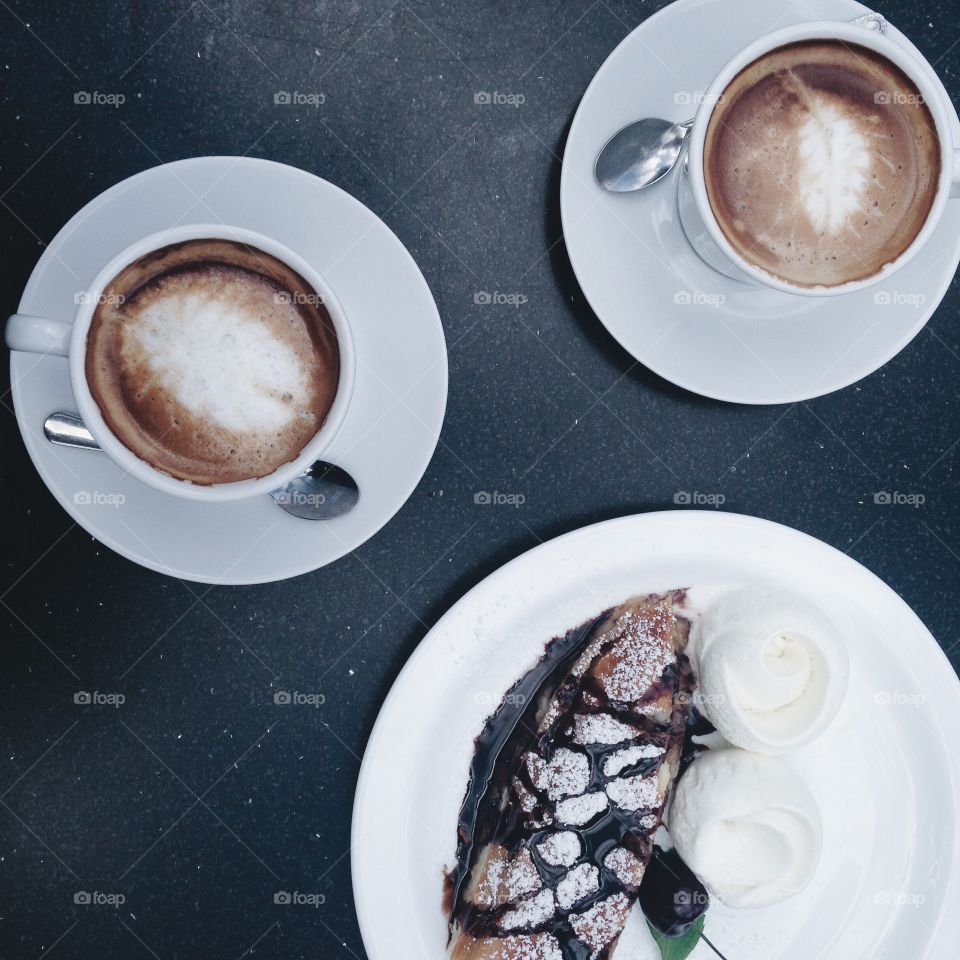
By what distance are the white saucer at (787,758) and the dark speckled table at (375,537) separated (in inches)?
3.8

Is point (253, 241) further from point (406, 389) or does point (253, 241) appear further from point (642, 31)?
point (642, 31)

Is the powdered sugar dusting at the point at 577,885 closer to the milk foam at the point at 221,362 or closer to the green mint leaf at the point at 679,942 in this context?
the green mint leaf at the point at 679,942

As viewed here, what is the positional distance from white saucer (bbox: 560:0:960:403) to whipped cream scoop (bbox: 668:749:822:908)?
0.50m

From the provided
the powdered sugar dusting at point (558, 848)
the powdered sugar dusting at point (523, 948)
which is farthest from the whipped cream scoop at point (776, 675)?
the powdered sugar dusting at point (523, 948)

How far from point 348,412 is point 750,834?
29.5 inches

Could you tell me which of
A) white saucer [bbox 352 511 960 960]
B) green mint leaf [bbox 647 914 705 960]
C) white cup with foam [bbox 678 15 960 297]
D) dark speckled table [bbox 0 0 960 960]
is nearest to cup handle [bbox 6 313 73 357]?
dark speckled table [bbox 0 0 960 960]

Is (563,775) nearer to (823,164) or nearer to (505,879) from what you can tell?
(505,879)

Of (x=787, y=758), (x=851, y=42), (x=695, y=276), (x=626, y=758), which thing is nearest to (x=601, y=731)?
(x=626, y=758)

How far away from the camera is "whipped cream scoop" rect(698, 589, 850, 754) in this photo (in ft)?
3.55

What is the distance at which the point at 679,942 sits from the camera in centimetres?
117

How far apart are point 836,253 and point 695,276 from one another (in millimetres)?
162

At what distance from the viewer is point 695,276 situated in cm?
103

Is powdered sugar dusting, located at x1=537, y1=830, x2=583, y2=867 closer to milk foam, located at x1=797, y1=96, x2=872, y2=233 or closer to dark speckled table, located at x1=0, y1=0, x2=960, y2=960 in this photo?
dark speckled table, located at x1=0, y1=0, x2=960, y2=960

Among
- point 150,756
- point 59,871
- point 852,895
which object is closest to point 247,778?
point 150,756
